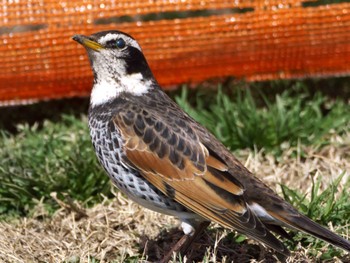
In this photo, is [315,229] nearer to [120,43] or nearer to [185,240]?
[185,240]

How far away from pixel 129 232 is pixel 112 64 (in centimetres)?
117

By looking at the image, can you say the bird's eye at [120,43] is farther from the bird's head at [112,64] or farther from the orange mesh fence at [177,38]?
the orange mesh fence at [177,38]

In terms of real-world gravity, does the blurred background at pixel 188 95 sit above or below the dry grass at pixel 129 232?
above

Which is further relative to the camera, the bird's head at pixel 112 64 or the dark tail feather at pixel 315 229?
the bird's head at pixel 112 64

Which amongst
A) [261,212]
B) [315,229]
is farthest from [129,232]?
[315,229]

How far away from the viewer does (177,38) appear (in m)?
7.80

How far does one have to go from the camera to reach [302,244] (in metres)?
5.77

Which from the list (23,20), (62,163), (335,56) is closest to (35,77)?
(23,20)

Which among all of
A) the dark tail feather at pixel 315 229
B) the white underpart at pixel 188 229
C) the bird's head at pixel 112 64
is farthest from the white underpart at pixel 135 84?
the dark tail feather at pixel 315 229

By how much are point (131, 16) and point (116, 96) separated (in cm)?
209

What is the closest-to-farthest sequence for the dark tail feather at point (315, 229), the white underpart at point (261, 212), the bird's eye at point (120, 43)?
the dark tail feather at point (315, 229) → the white underpart at point (261, 212) → the bird's eye at point (120, 43)

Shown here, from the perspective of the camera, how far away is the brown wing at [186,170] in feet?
17.0

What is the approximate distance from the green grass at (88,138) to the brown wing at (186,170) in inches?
52.2

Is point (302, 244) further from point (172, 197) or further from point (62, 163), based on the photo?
point (62, 163)
